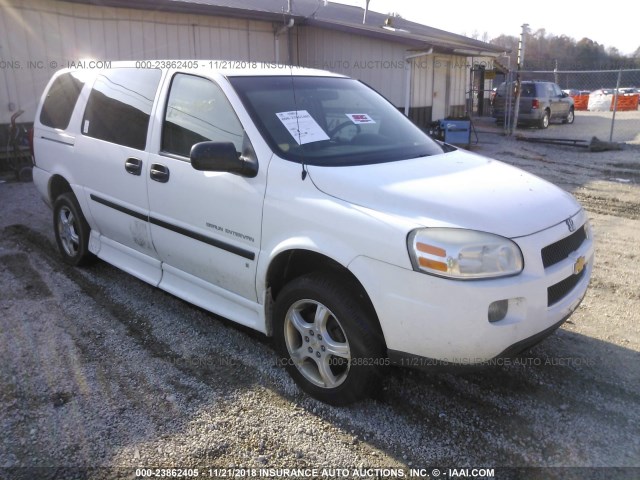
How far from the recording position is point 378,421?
3016 mm

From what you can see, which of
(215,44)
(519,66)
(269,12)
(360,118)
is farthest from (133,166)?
(519,66)

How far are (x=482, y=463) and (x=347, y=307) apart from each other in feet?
3.34

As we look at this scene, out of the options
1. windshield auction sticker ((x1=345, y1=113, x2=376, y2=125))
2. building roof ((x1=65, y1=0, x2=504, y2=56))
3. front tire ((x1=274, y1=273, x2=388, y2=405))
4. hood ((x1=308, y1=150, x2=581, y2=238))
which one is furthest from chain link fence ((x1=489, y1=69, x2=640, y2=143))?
front tire ((x1=274, y1=273, x2=388, y2=405))

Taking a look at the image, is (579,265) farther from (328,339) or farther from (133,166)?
(133,166)

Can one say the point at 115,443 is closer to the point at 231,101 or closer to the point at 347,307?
the point at 347,307

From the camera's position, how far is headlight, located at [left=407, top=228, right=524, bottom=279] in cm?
257

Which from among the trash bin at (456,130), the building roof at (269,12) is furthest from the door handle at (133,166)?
the trash bin at (456,130)

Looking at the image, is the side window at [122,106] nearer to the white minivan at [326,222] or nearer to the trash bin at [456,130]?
the white minivan at [326,222]

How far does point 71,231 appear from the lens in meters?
5.26

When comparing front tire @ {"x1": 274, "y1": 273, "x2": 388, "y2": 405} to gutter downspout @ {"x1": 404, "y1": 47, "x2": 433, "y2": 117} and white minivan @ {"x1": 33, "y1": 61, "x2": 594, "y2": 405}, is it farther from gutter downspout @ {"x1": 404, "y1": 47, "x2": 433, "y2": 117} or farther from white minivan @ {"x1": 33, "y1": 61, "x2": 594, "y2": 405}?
gutter downspout @ {"x1": 404, "y1": 47, "x2": 433, "y2": 117}

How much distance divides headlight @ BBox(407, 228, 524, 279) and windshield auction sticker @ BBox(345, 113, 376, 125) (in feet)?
4.62

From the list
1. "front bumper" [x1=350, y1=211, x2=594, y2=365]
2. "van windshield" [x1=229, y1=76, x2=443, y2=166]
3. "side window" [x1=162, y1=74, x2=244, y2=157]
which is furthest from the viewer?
"side window" [x1=162, y1=74, x2=244, y2=157]

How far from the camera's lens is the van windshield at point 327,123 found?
3332 mm

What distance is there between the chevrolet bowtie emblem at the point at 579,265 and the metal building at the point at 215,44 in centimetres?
714
